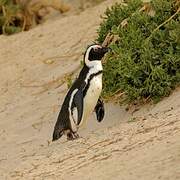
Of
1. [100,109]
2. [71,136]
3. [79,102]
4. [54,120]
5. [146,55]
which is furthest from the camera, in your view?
[54,120]

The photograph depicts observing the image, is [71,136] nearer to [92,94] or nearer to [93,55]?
[92,94]

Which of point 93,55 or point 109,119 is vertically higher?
point 93,55

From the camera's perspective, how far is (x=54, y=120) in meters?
10.5

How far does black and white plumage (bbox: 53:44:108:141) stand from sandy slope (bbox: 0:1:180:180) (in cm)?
22

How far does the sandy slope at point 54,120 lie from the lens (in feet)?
21.2

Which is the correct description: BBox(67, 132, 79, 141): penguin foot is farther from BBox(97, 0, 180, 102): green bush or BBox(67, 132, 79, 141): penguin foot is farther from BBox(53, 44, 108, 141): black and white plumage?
BBox(97, 0, 180, 102): green bush

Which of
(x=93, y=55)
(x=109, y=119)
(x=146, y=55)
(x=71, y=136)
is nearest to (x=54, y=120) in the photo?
(x=109, y=119)

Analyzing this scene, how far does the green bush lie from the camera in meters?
9.35

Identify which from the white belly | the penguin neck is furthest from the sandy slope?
the penguin neck

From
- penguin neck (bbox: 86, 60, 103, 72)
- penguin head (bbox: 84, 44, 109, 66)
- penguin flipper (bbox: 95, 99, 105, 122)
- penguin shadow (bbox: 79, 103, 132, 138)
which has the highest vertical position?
penguin head (bbox: 84, 44, 109, 66)

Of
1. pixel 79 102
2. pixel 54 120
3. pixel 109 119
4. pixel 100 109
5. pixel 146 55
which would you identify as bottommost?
pixel 54 120

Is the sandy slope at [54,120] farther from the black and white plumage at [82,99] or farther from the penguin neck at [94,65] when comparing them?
the penguin neck at [94,65]

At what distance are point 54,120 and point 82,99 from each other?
2.38 m

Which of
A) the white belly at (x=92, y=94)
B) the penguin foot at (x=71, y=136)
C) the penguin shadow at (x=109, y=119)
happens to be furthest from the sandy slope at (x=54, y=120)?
the white belly at (x=92, y=94)
